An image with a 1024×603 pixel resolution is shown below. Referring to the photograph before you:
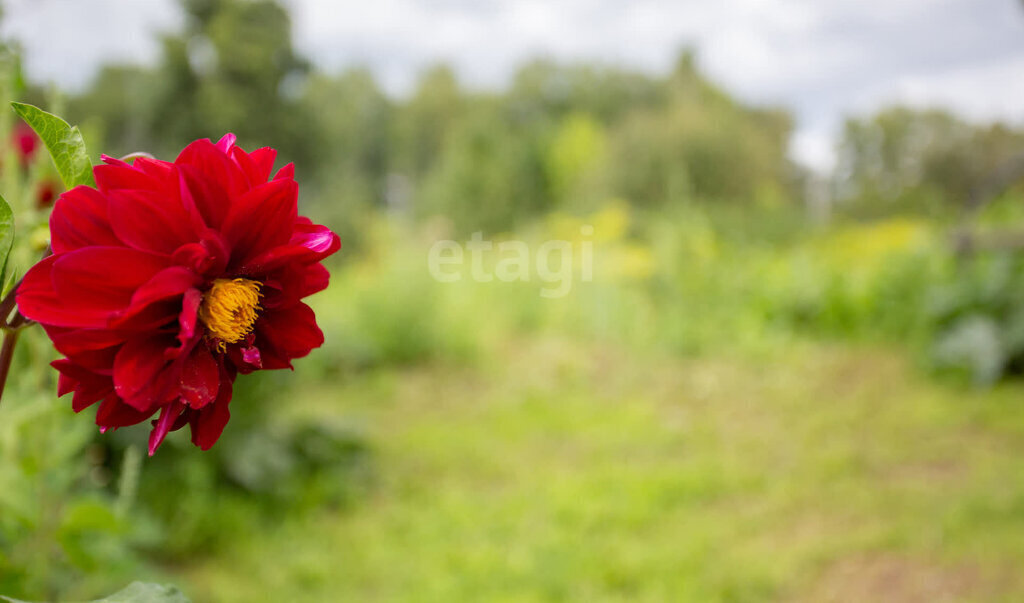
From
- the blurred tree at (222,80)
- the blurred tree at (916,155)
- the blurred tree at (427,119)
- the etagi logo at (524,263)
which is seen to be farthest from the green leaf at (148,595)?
the blurred tree at (427,119)

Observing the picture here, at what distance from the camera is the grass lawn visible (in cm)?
221

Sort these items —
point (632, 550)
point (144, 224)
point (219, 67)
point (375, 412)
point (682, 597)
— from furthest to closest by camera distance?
point (219, 67) → point (375, 412) → point (632, 550) → point (682, 597) → point (144, 224)

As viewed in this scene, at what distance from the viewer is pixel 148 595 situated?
0.45 m

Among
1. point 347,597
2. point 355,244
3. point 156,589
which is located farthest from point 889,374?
point 355,244

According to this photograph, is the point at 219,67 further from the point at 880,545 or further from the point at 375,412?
the point at 880,545

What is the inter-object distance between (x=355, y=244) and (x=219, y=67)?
9.66 ft

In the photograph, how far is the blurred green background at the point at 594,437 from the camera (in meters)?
2.11

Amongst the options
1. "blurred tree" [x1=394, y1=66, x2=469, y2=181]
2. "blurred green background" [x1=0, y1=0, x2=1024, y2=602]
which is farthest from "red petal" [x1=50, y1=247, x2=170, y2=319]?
"blurred tree" [x1=394, y1=66, x2=469, y2=181]

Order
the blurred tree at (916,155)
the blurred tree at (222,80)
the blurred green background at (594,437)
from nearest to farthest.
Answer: the blurred green background at (594,437), the blurred tree at (222,80), the blurred tree at (916,155)

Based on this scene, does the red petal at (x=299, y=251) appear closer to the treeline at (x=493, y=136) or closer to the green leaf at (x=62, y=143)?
the green leaf at (x=62, y=143)

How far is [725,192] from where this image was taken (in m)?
10.8

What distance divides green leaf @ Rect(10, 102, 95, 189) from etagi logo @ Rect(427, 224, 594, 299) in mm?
5157

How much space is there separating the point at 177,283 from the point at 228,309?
0.03m

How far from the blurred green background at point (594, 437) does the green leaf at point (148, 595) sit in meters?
0.40
